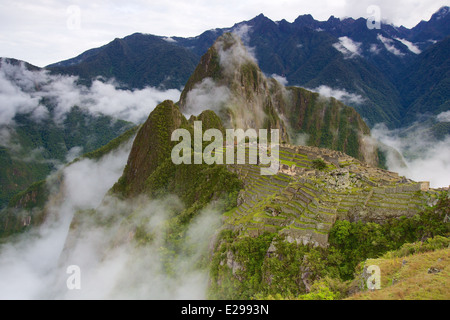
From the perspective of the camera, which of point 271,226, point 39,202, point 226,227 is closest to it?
point 271,226

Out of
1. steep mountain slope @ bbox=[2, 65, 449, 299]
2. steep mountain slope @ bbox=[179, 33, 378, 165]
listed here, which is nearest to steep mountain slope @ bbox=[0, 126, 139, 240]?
steep mountain slope @ bbox=[179, 33, 378, 165]

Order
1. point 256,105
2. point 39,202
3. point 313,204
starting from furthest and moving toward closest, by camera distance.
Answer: point 256,105, point 39,202, point 313,204

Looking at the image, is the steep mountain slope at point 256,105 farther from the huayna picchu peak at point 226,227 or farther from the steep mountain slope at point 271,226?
the steep mountain slope at point 271,226

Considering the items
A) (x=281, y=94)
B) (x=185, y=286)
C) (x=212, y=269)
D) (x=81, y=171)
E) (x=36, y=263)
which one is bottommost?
(x=36, y=263)

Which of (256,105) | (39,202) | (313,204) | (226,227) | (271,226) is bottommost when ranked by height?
(226,227)

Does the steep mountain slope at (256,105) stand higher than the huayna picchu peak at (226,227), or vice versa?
the steep mountain slope at (256,105)

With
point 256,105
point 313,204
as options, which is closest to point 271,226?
point 313,204

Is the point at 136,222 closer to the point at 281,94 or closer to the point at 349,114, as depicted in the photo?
the point at 281,94

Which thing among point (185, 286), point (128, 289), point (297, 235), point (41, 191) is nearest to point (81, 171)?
point (41, 191)

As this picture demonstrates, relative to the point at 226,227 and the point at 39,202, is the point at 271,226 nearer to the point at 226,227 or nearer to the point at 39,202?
the point at 226,227

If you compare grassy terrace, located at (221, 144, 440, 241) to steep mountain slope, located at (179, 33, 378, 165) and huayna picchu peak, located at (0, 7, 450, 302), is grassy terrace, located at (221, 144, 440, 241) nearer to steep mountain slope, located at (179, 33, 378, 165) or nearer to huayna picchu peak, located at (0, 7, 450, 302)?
huayna picchu peak, located at (0, 7, 450, 302)

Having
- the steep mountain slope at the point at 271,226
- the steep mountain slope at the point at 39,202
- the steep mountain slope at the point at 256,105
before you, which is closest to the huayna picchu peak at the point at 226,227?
the steep mountain slope at the point at 271,226
